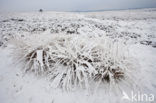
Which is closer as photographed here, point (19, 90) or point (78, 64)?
point (19, 90)

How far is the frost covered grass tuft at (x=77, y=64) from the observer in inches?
60.5

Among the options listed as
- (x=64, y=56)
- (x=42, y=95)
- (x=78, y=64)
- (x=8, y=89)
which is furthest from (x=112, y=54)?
(x=8, y=89)

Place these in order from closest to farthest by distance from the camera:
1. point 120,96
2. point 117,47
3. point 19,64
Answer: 1. point 120,96
2. point 117,47
3. point 19,64

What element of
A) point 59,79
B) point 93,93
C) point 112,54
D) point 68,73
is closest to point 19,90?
point 59,79

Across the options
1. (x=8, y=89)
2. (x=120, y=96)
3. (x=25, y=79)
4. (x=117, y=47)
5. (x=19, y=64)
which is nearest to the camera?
(x=120, y=96)

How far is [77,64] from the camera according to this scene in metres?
1.62

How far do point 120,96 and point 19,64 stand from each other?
201 cm

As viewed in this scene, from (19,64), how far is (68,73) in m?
1.18

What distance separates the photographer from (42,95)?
140cm

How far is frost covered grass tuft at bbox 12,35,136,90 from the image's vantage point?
5.04 feet

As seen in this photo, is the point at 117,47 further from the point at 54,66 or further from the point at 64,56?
the point at 54,66

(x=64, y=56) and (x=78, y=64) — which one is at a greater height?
(x=64, y=56)

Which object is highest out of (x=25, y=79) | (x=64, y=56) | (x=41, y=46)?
(x=41, y=46)

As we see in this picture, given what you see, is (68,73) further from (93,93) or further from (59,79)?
(93,93)
